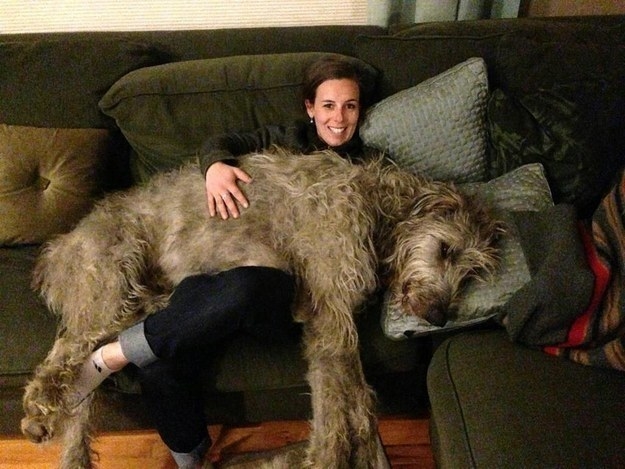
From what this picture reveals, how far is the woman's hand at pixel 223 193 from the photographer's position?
1800 mm

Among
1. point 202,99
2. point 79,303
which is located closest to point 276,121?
point 202,99

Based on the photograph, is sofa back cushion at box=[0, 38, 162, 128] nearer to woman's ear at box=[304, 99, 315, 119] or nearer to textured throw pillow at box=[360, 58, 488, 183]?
woman's ear at box=[304, 99, 315, 119]

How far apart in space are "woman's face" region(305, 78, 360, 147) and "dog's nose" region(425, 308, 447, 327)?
2.85ft

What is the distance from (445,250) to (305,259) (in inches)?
19.5

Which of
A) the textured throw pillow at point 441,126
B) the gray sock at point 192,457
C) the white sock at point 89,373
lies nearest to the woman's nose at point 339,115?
the textured throw pillow at point 441,126

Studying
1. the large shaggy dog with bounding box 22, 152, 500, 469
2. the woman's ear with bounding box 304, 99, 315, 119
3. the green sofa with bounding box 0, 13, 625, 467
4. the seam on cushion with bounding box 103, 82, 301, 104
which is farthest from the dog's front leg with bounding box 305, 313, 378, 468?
the seam on cushion with bounding box 103, 82, 301, 104

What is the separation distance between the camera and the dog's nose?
1530 mm

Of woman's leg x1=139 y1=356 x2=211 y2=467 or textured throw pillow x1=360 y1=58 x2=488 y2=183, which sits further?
textured throw pillow x1=360 y1=58 x2=488 y2=183

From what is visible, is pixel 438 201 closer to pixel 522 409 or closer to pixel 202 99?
pixel 522 409

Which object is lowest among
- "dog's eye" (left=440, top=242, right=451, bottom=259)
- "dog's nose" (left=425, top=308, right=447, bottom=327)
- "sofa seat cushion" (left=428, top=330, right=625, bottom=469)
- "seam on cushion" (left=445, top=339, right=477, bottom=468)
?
"seam on cushion" (left=445, top=339, right=477, bottom=468)

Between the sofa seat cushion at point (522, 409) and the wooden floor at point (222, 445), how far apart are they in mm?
600

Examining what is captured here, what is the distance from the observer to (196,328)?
1526mm

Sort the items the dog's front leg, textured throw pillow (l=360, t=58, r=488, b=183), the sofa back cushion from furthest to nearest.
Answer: the sofa back cushion < textured throw pillow (l=360, t=58, r=488, b=183) < the dog's front leg

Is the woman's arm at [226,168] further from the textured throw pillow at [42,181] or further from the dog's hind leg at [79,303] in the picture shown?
the textured throw pillow at [42,181]
